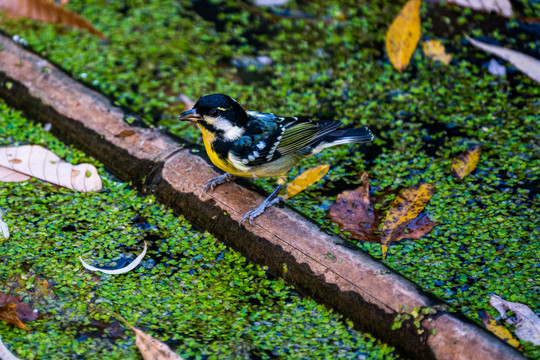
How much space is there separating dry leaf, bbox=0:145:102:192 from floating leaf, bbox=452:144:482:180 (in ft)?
8.13

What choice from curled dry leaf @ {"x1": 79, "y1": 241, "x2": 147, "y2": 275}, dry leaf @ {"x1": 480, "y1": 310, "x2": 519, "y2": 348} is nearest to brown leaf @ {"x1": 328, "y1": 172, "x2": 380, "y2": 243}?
dry leaf @ {"x1": 480, "y1": 310, "x2": 519, "y2": 348}

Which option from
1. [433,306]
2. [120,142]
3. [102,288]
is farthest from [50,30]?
[433,306]

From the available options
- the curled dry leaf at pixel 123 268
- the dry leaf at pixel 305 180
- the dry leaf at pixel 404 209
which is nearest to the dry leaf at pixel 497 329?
the dry leaf at pixel 404 209

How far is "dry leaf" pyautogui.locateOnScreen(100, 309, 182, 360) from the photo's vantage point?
276 cm

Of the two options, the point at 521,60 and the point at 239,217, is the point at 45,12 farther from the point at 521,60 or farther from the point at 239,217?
the point at 521,60

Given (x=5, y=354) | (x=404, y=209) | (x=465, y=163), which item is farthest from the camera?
(x=465, y=163)

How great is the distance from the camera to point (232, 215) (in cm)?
359

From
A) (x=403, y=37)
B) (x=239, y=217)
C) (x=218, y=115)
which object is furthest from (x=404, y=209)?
(x=403, y=37)

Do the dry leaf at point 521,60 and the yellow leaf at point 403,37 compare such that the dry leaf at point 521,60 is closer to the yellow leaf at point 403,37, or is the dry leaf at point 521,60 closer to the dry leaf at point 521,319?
the yellow leaf at point 403,37

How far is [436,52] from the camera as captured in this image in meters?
5.48

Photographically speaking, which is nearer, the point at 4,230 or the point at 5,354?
the point at 5,354

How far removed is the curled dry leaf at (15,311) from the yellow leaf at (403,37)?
12.1 ft

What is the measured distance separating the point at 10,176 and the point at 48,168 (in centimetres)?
25

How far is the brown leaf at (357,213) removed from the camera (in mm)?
3773
